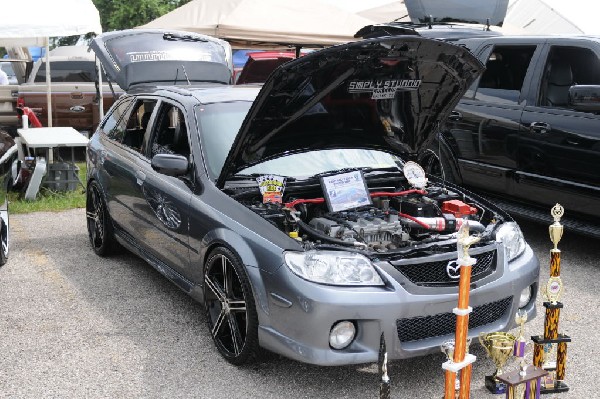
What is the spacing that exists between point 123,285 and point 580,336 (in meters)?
3.40

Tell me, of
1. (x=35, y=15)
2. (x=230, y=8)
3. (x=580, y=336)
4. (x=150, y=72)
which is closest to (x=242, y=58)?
(x=230, y=8)

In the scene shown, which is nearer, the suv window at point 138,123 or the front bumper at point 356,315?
the front bumper at point 356,315

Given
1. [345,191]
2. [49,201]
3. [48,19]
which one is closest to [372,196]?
[345,191]

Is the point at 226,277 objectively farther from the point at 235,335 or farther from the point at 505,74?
the point at 505,74

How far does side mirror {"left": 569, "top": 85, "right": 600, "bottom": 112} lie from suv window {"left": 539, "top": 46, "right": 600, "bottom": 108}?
543 mm

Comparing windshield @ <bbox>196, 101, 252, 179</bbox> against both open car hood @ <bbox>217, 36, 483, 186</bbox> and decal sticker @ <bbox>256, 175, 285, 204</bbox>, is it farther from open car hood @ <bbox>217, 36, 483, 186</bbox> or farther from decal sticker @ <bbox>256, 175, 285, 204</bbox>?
decal sticker @ <bbox>256, 175, 285, 204</bbox>

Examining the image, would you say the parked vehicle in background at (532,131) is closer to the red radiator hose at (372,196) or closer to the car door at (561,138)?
the car door at (561,138)

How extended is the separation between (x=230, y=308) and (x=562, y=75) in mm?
4094

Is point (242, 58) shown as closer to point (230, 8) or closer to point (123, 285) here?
point (230, 8)

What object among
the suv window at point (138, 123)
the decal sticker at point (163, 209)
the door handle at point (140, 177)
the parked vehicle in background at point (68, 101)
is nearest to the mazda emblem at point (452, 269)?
the decal sticker at point (163, 209)

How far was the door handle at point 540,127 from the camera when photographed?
660 cm

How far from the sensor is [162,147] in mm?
5625

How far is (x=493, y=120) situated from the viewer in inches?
281

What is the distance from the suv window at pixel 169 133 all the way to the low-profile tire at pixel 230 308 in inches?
41.6
